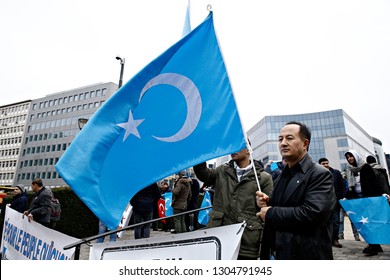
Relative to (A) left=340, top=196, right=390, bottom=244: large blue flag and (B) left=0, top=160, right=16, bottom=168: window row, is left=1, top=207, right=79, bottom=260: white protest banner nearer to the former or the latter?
(A) left=340, top=196, right=390, bottom=244: large blue flag

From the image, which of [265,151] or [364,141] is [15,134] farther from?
[364,141]

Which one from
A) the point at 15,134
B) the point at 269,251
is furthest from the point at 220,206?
the point at 15,134

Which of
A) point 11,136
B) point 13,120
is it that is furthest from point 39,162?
point 13,120

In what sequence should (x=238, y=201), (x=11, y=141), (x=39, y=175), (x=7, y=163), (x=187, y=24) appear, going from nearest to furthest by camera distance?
(x=238, y=201), (x=187, y=24), (x=39, y=175), (x=7, y=163), (x=11, y=141)

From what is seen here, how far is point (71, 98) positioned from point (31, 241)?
86.1 meters

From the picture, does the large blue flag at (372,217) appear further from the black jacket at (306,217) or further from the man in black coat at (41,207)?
the man in black coat at (41,207)

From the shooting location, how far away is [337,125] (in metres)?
70.5

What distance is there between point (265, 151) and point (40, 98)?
70.3 meters

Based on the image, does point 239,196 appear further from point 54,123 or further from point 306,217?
point 54,123

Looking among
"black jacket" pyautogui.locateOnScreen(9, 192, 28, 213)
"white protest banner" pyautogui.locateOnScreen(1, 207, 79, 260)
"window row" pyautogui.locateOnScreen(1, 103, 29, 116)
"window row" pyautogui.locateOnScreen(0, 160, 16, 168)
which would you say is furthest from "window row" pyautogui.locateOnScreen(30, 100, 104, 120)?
"white protest banner" pyautogui.locateOnScreen(1, 207, 79, 260)

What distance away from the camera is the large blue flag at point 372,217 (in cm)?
496

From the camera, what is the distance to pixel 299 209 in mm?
1950

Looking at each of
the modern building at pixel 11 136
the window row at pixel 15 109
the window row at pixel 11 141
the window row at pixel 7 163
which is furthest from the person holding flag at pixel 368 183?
the window row at pixel 15 109

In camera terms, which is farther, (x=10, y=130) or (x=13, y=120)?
(x=13, y=120)
